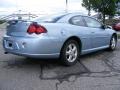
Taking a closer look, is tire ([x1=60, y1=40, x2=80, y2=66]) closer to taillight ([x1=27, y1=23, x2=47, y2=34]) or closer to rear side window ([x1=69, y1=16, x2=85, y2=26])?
rear side window ([x1=69, y1=16, x2=85, y2=26])

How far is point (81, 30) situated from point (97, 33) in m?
0.92

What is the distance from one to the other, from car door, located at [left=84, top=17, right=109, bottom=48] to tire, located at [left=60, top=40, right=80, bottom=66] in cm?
85

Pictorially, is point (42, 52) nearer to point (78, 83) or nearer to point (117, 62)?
point (78, 83)

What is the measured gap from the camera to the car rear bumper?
655cm

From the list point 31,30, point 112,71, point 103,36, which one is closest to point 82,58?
point 103,36

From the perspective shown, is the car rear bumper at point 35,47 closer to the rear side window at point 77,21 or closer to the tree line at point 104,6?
the rear side window at point 77,21

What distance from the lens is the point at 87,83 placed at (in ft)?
18.9

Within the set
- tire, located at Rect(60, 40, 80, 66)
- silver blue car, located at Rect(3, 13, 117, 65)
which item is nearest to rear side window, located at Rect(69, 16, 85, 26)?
silver blue car, located at Rect(3, 13, 117, 65)

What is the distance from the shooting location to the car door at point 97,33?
8266mm

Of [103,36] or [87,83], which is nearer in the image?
[87,83]

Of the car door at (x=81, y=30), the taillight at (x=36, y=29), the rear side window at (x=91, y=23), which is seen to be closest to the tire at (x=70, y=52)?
the car door at (x=81, y=30)

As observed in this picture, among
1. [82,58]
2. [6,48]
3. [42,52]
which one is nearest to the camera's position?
[42,52]

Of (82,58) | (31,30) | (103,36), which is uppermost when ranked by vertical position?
(31,30)

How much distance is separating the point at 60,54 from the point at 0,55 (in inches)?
103
